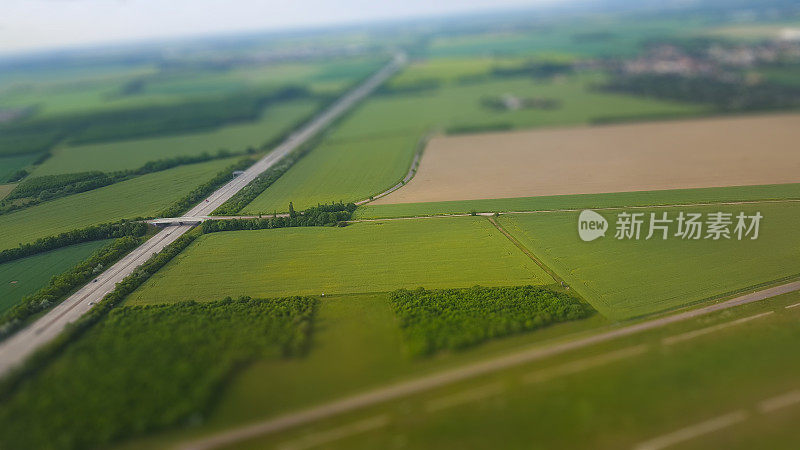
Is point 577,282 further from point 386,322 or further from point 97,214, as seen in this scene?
point 97,214

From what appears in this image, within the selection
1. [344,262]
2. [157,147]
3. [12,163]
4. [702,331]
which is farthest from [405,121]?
[702,331]

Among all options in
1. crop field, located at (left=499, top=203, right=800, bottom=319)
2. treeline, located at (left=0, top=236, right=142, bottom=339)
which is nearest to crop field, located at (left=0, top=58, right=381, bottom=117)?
treeline, located at (left=0, top=236, right=142, bottom=339)

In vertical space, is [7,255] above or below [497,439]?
above

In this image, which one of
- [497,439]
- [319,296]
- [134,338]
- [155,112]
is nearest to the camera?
[497,439]

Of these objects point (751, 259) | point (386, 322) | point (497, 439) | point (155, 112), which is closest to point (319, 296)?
point (386, 322)

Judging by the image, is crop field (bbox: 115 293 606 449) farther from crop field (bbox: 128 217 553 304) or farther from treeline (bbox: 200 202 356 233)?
treeline (bbox: 200 202 356 233)
